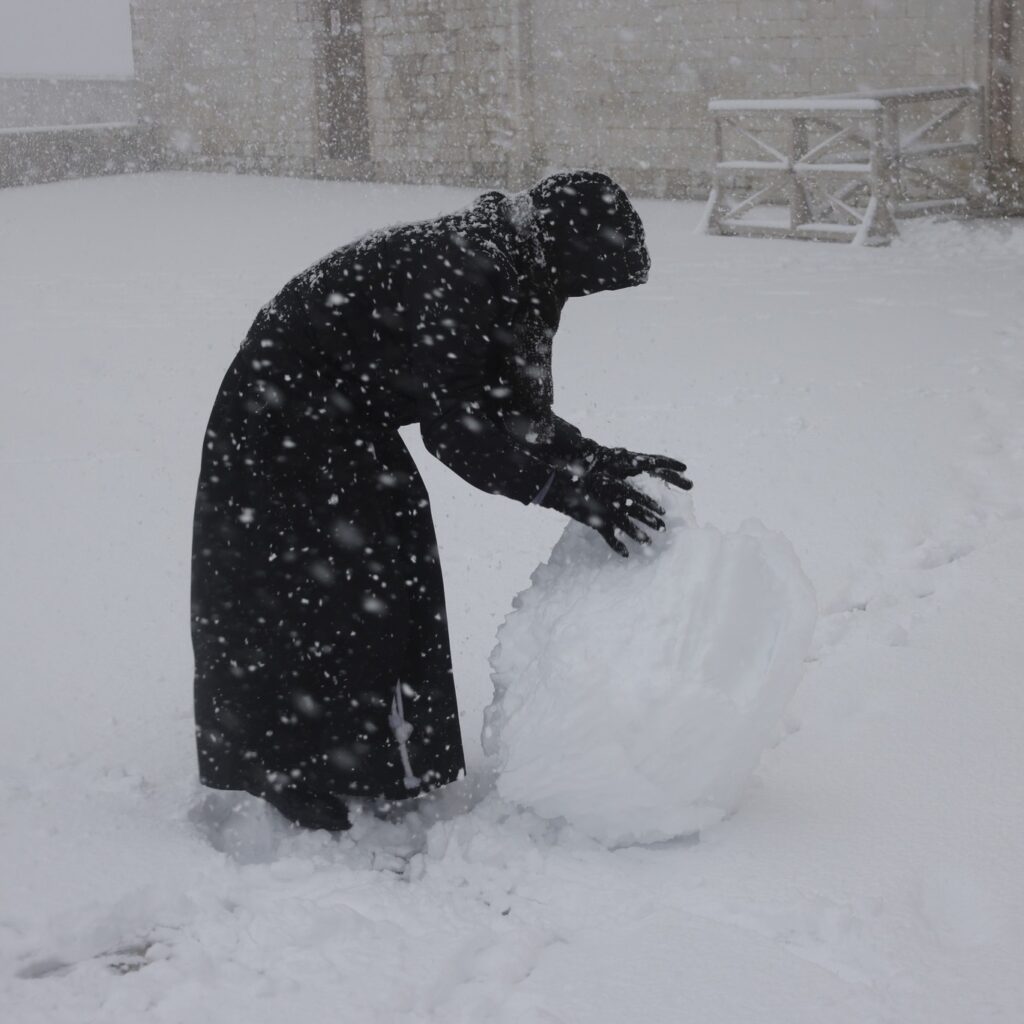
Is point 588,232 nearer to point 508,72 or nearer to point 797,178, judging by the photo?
point 797,178

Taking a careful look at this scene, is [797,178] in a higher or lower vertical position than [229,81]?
lower

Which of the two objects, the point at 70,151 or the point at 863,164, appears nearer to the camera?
the point at 863,164

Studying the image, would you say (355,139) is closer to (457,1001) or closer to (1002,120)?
(1002,120)

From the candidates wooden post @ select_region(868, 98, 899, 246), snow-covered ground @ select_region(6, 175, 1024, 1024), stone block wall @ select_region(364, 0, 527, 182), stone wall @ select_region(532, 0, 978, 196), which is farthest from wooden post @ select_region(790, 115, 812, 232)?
stone block wall @ select_region(364, 0, 527, 182)

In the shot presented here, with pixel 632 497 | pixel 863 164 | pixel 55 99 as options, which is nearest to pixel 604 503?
pixel 632 497

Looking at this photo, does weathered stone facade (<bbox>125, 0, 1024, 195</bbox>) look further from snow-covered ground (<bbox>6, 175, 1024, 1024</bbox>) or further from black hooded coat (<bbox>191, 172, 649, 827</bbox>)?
black hooded coat (<bbox>191, 172, 649, 827</bbox>)

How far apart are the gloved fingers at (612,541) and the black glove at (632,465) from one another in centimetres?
12

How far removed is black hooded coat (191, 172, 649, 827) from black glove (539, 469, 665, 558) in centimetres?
13

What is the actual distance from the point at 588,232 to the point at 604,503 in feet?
1.56

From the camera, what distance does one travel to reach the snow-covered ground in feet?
6.97

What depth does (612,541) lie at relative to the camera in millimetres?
2398

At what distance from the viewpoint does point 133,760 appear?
3014 mm

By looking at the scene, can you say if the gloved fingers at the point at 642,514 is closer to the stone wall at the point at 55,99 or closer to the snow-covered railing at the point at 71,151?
the snow-covered railing at the point at 71,151

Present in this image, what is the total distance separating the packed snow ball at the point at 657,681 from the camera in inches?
94.7
